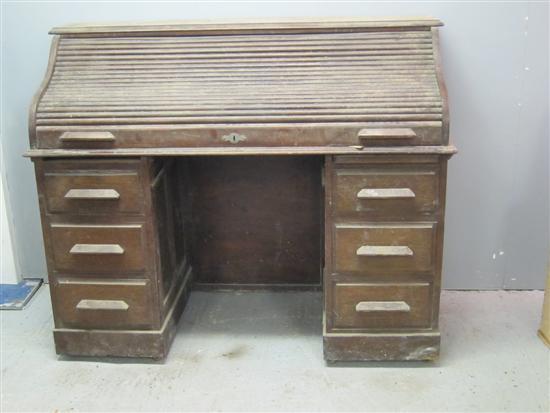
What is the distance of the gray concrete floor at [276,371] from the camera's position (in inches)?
102

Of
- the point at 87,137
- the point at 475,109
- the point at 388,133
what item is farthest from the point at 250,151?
the point at 475,109

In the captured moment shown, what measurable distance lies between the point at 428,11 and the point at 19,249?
2.37m

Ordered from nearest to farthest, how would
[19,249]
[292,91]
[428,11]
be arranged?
[292,91] → [428,11] → [19,249]

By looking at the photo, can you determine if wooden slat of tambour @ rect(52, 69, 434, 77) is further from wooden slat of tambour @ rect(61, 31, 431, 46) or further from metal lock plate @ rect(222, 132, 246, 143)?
metal lock plate @ rect(222, 132, 246, 143)

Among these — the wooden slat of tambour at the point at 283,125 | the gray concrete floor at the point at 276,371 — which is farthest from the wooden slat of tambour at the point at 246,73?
the gray concrete floor at the point at 276,371

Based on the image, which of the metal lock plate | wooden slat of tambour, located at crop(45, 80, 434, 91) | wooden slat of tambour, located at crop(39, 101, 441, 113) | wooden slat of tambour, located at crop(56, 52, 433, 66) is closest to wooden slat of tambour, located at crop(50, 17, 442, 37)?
wooden slat of tambour, located at crop(56, 52, 433, 66)

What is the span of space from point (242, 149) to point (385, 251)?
69cm

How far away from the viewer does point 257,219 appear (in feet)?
10.8

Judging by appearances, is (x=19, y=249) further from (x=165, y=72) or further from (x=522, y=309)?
(x=522, y=309)

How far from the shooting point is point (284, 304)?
3307mm

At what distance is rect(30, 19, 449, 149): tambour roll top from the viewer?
2.54 m

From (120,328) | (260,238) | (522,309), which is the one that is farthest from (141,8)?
(522,309)

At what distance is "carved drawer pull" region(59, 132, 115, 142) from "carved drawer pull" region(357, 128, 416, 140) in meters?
0.96

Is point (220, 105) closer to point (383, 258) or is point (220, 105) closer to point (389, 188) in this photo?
point (389, 188)
